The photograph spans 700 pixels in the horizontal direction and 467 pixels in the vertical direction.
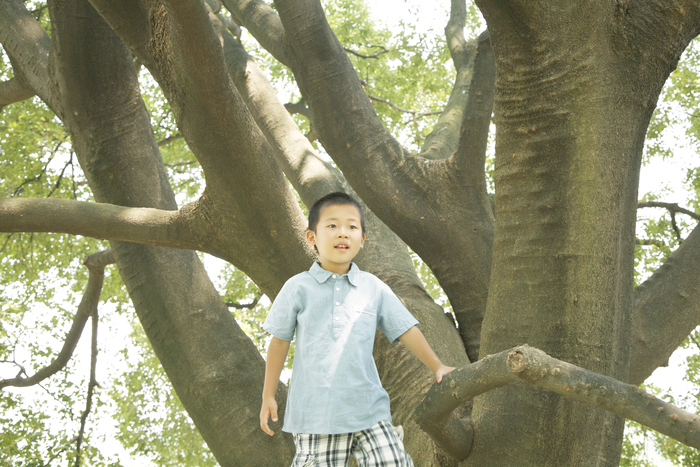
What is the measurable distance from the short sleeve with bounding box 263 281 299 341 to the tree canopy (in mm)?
585

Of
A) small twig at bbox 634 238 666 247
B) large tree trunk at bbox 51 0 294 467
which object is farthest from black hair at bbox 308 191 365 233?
small twig at bbox 634 238 666 247

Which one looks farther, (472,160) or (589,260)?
(472,160)

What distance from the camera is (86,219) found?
2.89 metres

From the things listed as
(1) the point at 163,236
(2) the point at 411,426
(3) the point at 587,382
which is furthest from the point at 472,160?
(3) the point at 587,382

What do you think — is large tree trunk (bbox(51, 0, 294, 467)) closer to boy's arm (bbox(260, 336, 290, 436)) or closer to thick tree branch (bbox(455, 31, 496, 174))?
boy's arm (bbox(260, 336, 290, 436))

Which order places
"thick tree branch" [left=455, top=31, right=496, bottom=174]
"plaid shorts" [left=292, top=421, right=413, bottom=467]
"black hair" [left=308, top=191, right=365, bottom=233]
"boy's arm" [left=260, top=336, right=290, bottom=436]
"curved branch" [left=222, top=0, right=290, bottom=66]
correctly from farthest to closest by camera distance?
"curved branch" [left=222, top=0, right=290, bottom=66], "thick tree branch" [left=455, top=31, right=496, bottom=174], "black hair" [left=308, top=191, right=365, bottom=233], "boy's arm" [left=260, top=336, right=290, bottom=436], "plaid shorts" [left=292, top=421, right=413, bottom=467]

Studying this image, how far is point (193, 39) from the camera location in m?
2.45

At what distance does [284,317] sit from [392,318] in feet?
1.43

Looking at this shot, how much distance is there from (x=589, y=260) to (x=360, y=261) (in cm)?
166

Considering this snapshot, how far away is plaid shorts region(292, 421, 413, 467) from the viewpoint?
1.97m

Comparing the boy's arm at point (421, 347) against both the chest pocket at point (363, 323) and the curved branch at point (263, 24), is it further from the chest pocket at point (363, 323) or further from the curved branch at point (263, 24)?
the curved branch at point (263, 24)

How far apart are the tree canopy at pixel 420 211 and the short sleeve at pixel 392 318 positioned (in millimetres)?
327

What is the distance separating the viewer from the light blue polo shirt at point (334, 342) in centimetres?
200

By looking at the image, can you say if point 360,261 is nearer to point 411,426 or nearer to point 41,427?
point 411,426
